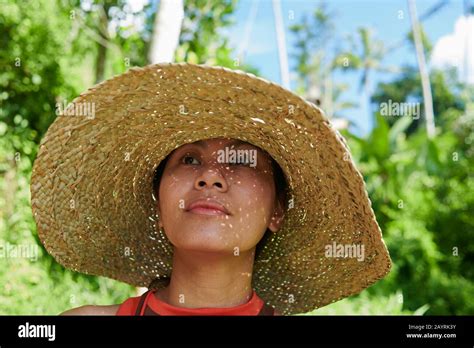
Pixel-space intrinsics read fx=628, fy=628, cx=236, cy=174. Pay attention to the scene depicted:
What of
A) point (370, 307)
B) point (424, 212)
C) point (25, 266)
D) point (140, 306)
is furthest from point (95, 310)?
point (424, 212)

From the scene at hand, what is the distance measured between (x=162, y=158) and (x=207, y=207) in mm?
321

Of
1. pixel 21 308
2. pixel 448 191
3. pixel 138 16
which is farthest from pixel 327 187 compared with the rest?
pixel 448 191

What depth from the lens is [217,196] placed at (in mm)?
1570

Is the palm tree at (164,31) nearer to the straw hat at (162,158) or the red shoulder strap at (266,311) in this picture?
the straw hat at (162,158)

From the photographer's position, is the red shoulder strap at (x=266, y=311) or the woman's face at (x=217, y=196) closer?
the woman's face at (x=217, y=196)

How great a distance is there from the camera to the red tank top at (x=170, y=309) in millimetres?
1642

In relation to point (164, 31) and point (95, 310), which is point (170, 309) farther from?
point (164, 31)

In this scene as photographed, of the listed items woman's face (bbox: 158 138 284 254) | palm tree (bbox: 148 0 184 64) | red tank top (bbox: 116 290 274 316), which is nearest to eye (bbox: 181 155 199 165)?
woman's face (bbox: 158 138 284 254)

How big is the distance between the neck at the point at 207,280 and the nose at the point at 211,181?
184 millimetres

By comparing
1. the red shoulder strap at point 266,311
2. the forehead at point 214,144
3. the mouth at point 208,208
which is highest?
the forehead at point 214,144

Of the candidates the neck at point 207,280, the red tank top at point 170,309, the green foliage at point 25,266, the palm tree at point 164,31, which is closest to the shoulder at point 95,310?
the red tank top at point 170,309

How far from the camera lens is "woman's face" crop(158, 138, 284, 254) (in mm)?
1557

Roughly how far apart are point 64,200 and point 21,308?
2.89 metres

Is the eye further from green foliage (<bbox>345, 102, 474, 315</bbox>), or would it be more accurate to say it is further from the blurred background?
green foliage (<bbox>345, 102, 474, 315</bbox>)
